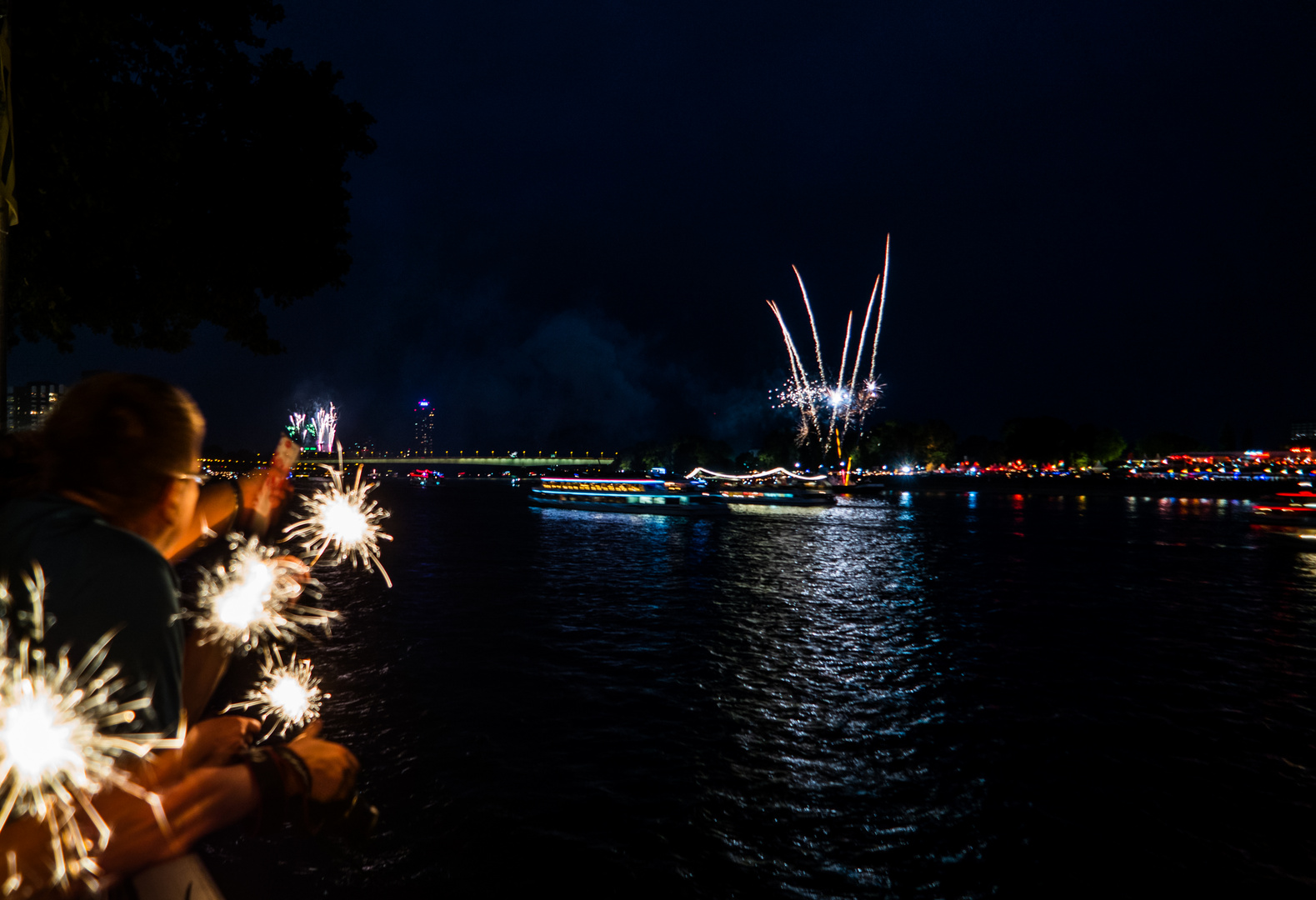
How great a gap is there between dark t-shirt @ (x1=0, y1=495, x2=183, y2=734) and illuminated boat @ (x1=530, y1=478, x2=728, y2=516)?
5030cm

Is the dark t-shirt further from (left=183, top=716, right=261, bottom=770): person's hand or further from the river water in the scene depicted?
the river water

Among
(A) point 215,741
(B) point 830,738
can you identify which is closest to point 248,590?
(A) point 215,741

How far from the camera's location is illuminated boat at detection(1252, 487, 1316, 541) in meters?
26.5

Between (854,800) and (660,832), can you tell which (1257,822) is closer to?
(854,800)

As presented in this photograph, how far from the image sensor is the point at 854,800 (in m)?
5.77

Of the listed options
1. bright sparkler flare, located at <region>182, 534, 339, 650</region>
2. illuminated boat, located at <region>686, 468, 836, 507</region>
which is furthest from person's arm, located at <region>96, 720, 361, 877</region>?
illuminated boat, located at <region>686, 468, 836, 507</region>

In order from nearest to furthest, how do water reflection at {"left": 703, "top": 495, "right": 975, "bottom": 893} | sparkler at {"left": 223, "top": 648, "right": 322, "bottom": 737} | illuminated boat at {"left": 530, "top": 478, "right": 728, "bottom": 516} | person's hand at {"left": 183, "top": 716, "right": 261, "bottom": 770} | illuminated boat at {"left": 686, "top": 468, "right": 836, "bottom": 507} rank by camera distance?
1. person's hand at {"left": 183, "top": 716, "right": 261, "bottom": 770}
2. water reflection at {"left": 703, "top": 495, "right": 975, "bottom": 893}
3. sparkler at {"left": 223, "top": 648, "right": 322, "bottom": 737}
4. illuminated boat at {"left": 530, "top": 478, "right": 728, "bottom": 516}
5. illuminated boat at {"left": 686, "top": 468, "right": 836, "bottom": 507}

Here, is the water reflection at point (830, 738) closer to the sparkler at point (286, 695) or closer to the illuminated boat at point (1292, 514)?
the sparkler at point (286, 695)

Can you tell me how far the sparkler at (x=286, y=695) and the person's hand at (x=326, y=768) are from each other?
6006 mm

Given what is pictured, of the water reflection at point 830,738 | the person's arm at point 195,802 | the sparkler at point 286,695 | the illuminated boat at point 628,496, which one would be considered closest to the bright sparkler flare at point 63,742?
the person's arm at point 195,802

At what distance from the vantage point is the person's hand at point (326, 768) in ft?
6.99

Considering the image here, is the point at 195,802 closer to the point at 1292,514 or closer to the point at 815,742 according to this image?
the point at 815,742

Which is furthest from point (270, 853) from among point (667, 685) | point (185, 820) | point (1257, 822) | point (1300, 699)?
point (1300, 699)

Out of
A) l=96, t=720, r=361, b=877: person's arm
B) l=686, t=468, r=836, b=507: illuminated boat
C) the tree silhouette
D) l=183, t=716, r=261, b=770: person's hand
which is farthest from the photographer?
l=686, t=468, r=836, b=507: illuminated boat
